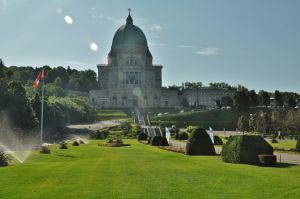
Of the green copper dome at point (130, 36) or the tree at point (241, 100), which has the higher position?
the green copper dome at point (130, 36)

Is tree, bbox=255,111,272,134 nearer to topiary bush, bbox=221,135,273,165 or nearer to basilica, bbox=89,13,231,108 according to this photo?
topiary bush, bbox=221,135,273,165

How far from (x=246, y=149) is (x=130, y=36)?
435 ft

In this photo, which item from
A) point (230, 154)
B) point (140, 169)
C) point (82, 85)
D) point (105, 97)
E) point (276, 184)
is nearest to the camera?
point (276, 184)

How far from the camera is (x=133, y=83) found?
158000 mm

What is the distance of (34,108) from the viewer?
69.5 m

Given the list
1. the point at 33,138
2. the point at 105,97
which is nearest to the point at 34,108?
the point at 33,138

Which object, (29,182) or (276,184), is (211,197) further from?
(29,182)

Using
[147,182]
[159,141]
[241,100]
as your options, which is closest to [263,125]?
[159,141]

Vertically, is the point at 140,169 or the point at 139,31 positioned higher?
the point at 139,31

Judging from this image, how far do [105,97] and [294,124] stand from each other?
282ft

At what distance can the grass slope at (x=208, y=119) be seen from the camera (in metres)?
96.6

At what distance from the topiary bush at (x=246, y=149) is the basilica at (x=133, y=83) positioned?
382ft

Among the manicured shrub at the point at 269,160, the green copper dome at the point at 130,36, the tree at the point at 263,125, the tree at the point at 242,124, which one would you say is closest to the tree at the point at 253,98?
the tree at the point at 242,124

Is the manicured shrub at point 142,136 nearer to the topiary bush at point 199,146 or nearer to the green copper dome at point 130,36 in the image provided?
the topiary bush at point 199,146
